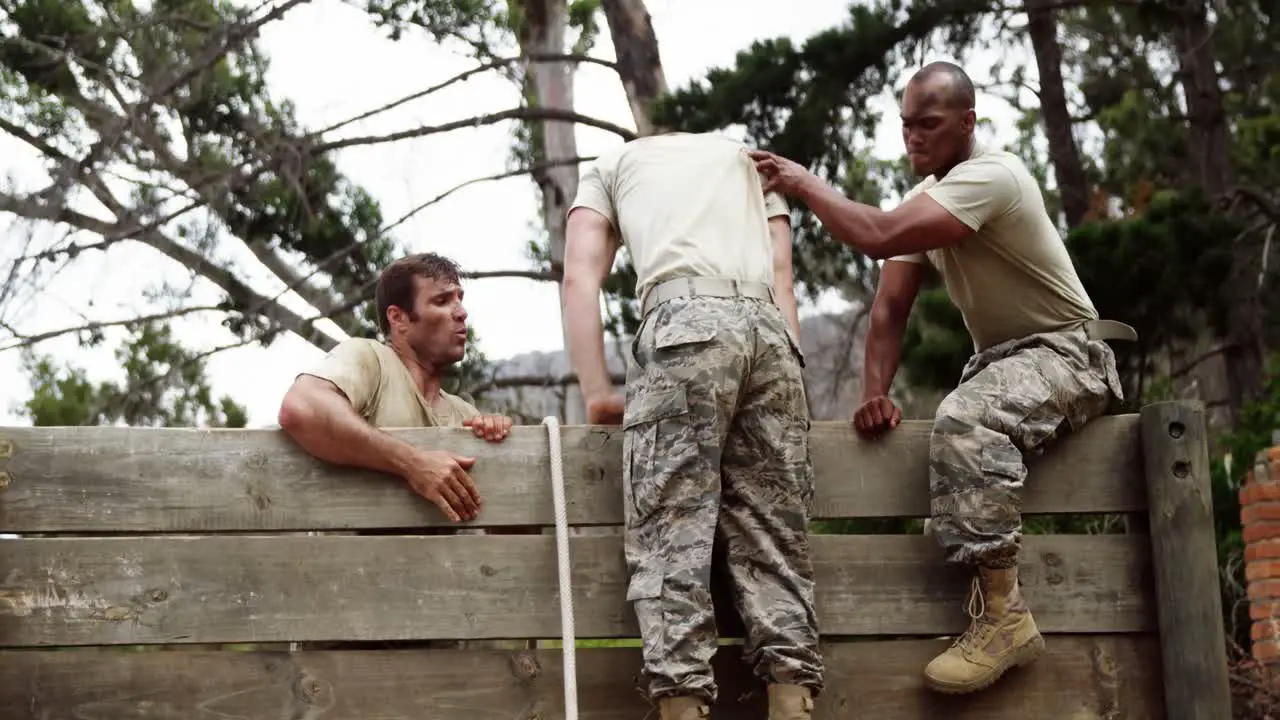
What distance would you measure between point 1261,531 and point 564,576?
16.9ft

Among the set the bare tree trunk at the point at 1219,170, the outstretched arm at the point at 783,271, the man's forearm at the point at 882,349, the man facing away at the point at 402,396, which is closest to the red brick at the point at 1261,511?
the bare tree trunk at the point at 1219,170

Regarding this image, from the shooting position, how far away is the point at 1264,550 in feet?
24.9

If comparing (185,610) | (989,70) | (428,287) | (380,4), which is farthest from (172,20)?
(185,610)

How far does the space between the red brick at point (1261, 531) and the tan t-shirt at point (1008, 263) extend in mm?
4019

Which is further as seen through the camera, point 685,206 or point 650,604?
point 685,206

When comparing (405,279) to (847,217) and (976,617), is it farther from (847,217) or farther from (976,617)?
(976,617)

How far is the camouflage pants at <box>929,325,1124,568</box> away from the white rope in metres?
0.87

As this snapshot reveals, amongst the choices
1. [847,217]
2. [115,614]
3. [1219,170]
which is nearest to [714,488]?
[847,217]

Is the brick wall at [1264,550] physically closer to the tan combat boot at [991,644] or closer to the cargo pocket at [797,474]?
the tan combat boot at [991,644]

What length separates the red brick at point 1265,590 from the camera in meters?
7.51

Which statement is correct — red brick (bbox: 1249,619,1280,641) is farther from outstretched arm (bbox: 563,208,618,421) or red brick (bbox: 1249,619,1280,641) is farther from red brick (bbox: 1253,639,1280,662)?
outstretched arm (bbox: 563,208,618,421)

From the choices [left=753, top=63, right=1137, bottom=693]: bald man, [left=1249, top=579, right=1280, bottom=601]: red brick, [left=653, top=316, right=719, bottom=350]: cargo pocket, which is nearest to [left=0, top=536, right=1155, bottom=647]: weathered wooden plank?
[left=753, top=63, right=1137, bottom=693]: bald man

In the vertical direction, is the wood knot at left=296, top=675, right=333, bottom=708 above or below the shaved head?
below

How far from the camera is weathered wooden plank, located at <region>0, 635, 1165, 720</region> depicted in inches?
140
